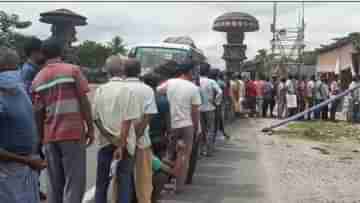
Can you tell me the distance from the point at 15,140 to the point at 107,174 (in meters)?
2.04

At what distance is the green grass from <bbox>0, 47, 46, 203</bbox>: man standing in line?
12.6 metres

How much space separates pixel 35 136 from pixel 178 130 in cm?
354

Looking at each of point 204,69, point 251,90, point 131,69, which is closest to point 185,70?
point 131,69

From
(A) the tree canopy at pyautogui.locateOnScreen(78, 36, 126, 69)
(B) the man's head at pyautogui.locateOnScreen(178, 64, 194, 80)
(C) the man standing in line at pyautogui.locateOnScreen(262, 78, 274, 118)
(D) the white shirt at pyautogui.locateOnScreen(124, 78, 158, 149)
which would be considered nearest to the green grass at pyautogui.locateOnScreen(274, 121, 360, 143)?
(C) the man standing in line at pyautogui.locateOnScreen(262, 78, 274, 118)

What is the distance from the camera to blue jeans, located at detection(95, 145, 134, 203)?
5.70 meters

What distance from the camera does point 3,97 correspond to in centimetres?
382

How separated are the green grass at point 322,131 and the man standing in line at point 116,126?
1077cm

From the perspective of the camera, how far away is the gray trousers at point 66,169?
5398mm

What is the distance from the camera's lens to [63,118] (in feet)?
17.5

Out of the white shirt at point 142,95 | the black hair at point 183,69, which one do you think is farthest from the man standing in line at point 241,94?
the white shirt at point 142,95

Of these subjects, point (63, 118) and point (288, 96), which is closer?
point (63, 118)

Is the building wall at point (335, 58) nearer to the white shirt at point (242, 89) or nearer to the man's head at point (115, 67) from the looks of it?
the white shirt at point (242, 89)

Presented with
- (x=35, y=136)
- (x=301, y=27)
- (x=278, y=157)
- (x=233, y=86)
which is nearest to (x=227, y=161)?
(x=278, y=157)

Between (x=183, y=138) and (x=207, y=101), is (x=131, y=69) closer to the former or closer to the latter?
(x=183, y=138)
